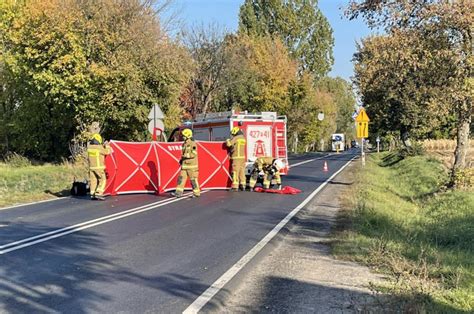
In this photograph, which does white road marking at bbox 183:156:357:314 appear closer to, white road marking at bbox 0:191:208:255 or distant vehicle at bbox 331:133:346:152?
white road marking at bbox 0:191:208:255

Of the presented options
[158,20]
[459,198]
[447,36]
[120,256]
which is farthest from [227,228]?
[158,20]

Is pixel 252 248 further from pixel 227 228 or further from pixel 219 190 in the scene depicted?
pixel 219 190

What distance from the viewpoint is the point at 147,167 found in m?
15.9

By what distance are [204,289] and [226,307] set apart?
57 cm

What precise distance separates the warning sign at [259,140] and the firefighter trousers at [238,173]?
198 centimetres

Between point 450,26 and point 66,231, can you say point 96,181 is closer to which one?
point 66,231

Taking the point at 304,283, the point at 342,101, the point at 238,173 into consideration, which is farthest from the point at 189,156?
the point at 342,101

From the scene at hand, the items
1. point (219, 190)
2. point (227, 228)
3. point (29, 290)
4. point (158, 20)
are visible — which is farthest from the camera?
point (158, 20)

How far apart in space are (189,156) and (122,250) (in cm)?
720

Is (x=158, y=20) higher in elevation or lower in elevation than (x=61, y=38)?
higher

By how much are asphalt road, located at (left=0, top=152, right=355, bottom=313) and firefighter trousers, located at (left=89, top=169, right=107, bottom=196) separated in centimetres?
84

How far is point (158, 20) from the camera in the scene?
29.5m

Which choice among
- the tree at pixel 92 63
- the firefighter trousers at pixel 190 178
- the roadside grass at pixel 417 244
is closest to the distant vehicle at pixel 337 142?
the tree at pixel 92 63

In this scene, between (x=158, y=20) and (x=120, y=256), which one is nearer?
(x=120, y=256)
